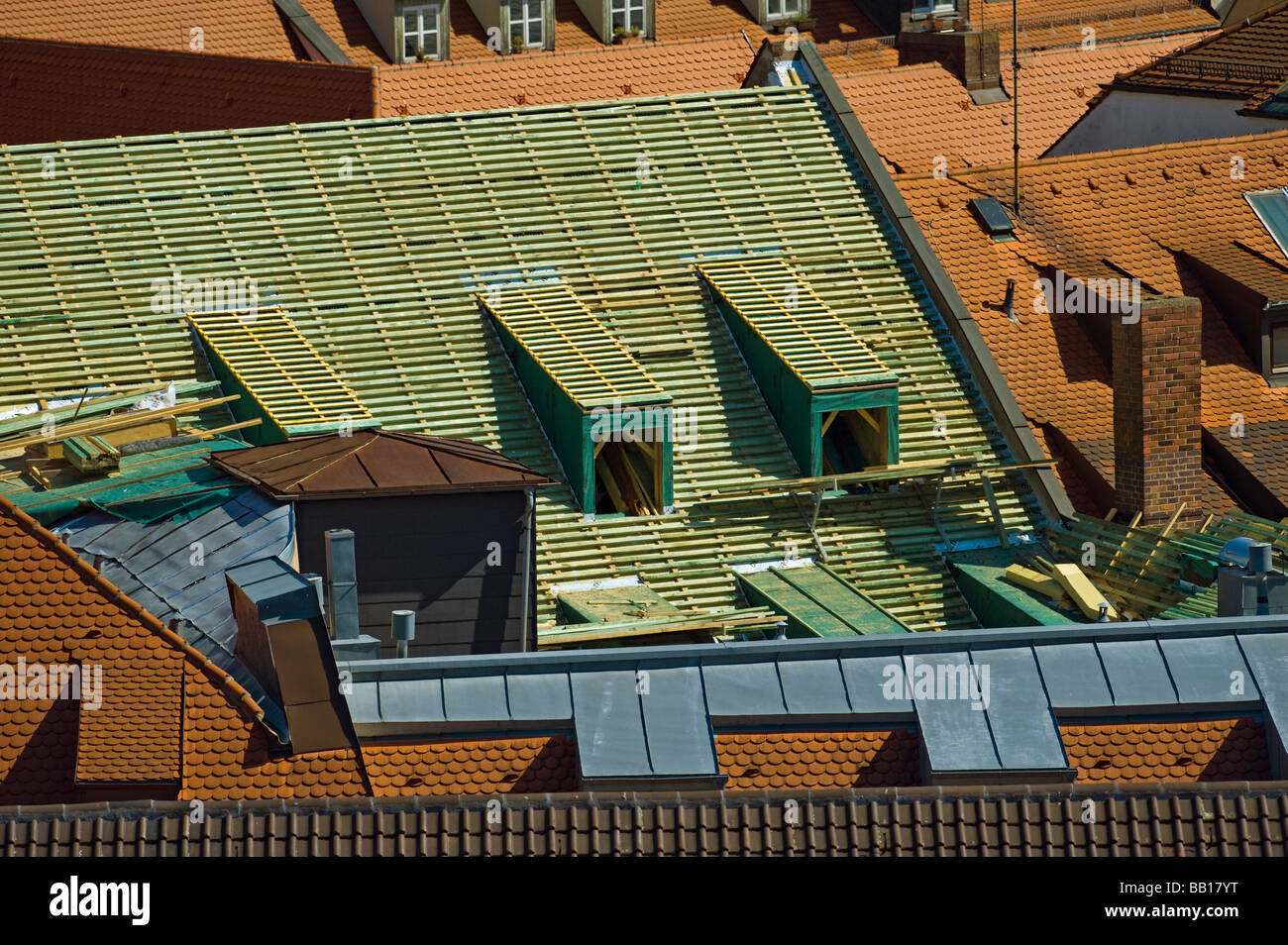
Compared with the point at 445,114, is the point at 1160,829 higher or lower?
lower

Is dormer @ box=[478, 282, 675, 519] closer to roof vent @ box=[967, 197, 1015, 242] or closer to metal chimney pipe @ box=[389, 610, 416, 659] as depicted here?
roof vent @ box=[967, 197, 1015, 242]

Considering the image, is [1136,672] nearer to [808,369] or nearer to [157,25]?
[808,369]

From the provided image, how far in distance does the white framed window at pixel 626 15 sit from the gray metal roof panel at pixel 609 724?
41657mm

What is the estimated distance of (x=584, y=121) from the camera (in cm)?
5159

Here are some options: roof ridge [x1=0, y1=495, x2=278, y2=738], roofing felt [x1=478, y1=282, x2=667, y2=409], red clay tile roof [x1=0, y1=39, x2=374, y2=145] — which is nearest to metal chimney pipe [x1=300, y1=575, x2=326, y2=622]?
roof ridge [x1=0, y1=495, x2=278, y2=738]

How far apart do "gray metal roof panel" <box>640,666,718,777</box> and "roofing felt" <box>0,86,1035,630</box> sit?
30.5ft

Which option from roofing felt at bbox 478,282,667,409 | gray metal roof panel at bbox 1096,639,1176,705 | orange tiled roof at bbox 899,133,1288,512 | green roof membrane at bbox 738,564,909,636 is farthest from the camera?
orange tiled roof at bbox 899,133,1288,512

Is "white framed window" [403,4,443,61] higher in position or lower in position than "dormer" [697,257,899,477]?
higher

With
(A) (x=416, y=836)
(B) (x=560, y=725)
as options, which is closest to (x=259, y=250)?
(B) (x=560, y=725)

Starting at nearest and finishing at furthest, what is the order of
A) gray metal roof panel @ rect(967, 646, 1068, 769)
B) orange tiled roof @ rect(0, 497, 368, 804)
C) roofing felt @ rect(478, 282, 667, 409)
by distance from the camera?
orange tiled roof @ rect(0, 497, 368, 804), gray metal roof panel @ rect(967, 646, 1068, 769), roofing felt @ rect(478, 282, 667, 409)

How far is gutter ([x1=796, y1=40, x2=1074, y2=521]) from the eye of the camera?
46406mm

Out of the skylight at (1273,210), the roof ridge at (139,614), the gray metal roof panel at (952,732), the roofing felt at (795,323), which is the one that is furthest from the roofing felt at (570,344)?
the skylight at (1273,210)
